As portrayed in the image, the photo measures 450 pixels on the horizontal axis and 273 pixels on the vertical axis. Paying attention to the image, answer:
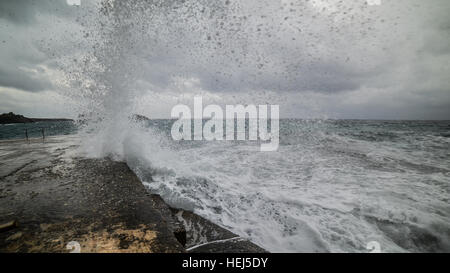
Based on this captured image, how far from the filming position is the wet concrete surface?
180 centimetres

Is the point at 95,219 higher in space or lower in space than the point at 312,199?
higher

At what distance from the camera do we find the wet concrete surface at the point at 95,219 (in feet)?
5.90

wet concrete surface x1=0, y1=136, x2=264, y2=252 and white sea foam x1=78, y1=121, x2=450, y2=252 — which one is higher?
wet concrete surface x1=0, y1=136, x2=264, y2=252

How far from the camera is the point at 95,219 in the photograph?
2.21 metres

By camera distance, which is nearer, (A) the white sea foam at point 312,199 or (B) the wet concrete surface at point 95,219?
(B) the wet concrete surface at point 95,219

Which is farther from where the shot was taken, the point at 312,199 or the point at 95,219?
the point at 312,199

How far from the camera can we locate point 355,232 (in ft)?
11.3

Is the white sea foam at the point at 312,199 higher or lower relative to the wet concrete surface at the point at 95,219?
lower

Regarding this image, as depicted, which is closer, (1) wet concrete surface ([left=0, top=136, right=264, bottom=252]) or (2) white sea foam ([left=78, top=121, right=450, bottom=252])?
(1) wet concrete surface ([left=0, top=136, right=264, bottom=252])

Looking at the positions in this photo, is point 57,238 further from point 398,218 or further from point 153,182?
point 398,218
